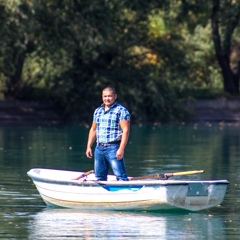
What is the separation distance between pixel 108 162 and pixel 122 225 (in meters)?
2.13

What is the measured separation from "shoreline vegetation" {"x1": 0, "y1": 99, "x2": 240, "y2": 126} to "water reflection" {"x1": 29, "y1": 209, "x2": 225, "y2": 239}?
3290 cm

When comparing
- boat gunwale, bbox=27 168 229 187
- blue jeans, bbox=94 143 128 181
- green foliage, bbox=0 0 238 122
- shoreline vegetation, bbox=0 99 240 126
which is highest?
green foliage, bbox=0 0 238 122

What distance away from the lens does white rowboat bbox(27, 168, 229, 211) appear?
15219 mm

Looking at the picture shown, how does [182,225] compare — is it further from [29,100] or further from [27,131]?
[29,100]

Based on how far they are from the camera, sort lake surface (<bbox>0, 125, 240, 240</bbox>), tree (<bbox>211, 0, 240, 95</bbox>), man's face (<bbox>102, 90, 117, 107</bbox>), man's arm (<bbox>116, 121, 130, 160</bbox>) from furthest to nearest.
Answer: tree (<bbox>211, 0, 240, 95</bbox>)
man's face (<bbox>102, 90, 117, 107</bbox>)
man's arm (<bbox>116, 121, 130, 160</bbox>)
lake surface (<bbox>0, 125, 240, 240</bbox>)

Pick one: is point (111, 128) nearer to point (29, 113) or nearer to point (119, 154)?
point (119, 154)

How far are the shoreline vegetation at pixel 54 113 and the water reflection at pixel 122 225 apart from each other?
32901 mm

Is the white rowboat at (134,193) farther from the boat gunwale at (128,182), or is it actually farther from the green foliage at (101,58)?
the green foliage at (101,58)

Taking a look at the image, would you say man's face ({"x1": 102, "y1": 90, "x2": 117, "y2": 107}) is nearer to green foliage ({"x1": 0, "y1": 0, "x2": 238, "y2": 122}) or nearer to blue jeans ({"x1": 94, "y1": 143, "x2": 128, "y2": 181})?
blue jeans ({"x1": 94, "y1": 143, "x2": 128, "y2": 181})

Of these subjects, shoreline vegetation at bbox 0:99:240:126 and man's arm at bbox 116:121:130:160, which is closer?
man's arm at bbox 116:121:130:160

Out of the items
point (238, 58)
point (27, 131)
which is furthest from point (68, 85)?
point (238, 58)

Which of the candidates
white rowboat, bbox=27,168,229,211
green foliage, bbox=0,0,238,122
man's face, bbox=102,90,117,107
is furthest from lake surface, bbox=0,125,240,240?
green foliage, bbox=0,0,238,122

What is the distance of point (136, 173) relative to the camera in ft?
73.2

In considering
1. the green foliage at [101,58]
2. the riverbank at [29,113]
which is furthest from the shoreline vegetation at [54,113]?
the green foliage at [101,58]
